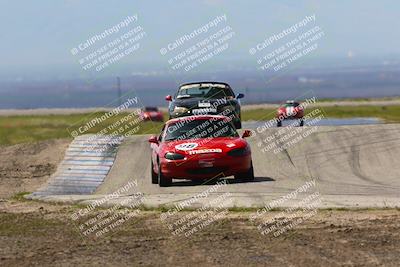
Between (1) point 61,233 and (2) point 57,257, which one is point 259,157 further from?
(2) point 57,257

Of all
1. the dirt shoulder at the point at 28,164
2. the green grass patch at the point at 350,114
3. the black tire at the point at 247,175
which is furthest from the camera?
the green grass patch at the point at 350,114

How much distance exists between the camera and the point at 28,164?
23.8 m

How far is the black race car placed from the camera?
2600 cm

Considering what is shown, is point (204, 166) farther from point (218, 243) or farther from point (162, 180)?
point (218, 243)

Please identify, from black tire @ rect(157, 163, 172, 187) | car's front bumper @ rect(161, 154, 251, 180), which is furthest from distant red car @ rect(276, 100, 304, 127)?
car's front bumper @ rect(161, 154, 251, 180)

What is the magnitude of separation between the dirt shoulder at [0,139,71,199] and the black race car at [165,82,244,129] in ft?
12.0

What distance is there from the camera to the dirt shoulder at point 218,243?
9.11 metres

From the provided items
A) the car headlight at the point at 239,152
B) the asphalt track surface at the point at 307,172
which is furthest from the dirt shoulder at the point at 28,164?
the car headlight at the point at 239,152

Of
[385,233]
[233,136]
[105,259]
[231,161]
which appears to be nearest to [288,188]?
[231,161]

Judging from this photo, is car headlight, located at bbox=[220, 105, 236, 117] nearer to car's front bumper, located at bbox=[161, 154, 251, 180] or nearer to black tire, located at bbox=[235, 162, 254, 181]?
black tire, located at bbox=[235, 162, 254, 181]

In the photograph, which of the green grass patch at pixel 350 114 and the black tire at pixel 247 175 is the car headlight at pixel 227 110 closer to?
the black tire at pixel 247 175

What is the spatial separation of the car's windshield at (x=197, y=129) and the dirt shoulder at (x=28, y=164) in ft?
11.2

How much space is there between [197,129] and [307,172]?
3.25 m

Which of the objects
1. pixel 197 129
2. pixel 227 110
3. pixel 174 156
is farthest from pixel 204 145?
pixel 227 110
